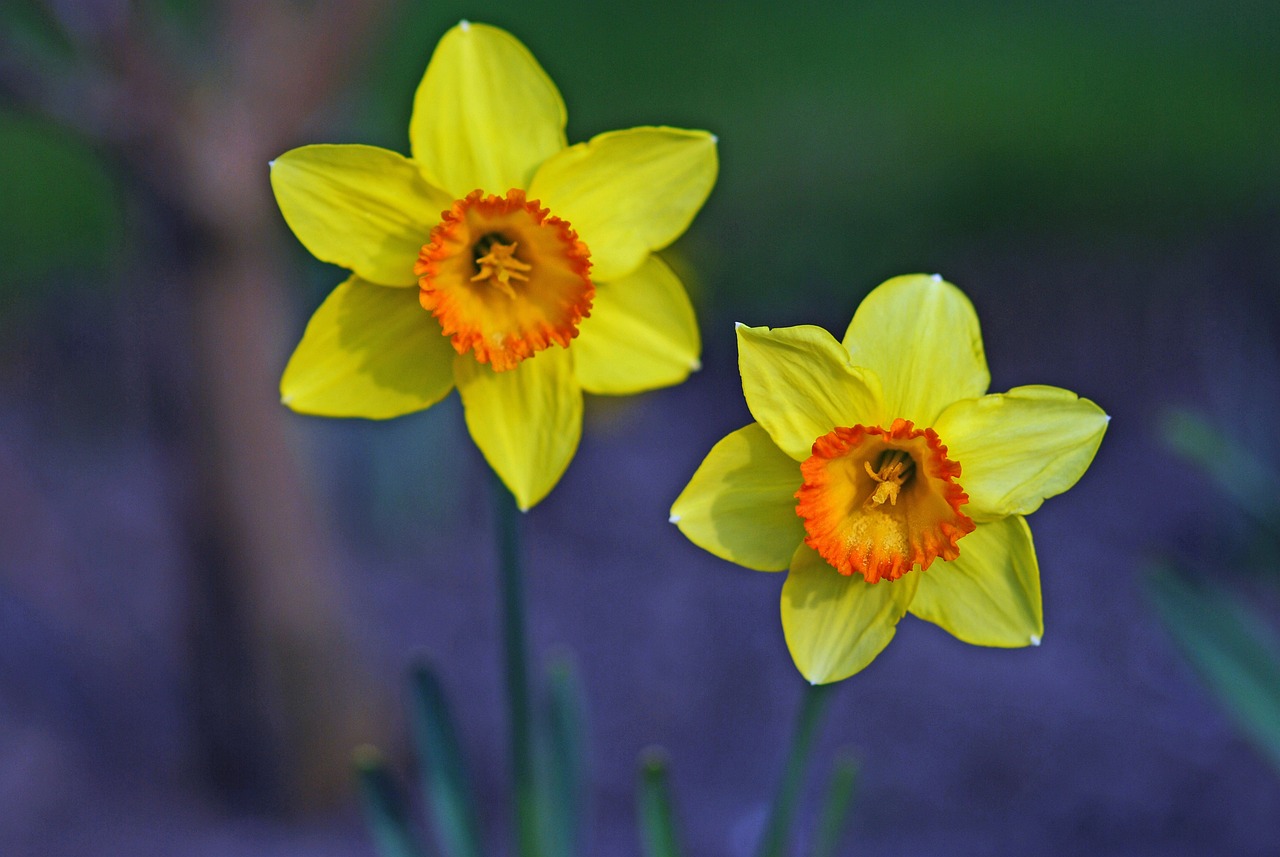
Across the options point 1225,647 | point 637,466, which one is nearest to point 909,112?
point 637,466

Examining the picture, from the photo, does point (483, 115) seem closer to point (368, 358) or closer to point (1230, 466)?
point (368, 358)

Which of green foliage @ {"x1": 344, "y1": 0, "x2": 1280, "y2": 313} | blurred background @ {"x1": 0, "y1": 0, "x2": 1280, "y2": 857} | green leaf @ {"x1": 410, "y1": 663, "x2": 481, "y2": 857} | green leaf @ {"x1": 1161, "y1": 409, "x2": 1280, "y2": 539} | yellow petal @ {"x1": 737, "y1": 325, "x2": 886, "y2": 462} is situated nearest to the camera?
yellow petal @ {"x1": 737, "y1": 325, "x2": 886, "y2": 462}

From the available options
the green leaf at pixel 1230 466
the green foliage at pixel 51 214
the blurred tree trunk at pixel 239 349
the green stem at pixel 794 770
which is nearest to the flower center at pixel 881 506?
the green stem at pixel 794 770

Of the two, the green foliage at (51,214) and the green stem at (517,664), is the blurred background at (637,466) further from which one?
the green stem at (517,664)

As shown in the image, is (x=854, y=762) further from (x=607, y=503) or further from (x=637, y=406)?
(x=637, y=406)

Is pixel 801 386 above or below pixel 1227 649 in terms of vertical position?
above

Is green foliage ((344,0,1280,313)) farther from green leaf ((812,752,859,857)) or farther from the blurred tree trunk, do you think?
green leaf ((812,752,859,857))

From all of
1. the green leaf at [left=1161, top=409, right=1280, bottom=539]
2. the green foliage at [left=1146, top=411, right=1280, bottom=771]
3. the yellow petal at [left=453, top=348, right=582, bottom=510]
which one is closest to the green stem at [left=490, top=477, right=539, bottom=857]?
the yellow petal at [left=453, top=348, right=582, bottom=510]
